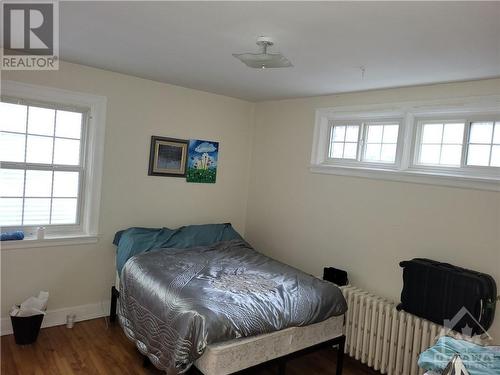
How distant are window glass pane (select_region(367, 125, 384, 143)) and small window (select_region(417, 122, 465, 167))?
0.39 m

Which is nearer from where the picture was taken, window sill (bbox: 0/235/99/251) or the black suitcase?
Answer: the black suitcase

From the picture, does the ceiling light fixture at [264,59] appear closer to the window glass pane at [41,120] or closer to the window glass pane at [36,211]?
the window glass pane at [41,120]

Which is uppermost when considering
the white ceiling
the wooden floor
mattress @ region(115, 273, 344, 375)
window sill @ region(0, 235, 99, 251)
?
the white ceiling

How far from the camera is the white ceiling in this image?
1.72 m

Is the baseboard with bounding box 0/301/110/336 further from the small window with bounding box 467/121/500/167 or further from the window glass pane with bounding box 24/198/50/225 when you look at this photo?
the small window with bounding box 467/121/500/167

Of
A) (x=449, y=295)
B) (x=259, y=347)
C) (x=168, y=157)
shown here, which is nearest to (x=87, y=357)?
(x=259, y=347)

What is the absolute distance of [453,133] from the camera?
2904mm

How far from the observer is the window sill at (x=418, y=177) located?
8.48 feet

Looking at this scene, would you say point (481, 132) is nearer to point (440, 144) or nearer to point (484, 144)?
point (484, 144)

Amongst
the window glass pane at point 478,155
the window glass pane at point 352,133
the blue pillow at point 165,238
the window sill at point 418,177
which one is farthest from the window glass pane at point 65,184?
the window glass pane at point 478,155

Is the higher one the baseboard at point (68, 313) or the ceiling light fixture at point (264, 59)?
the ceiling light fixture at point (264, 59)

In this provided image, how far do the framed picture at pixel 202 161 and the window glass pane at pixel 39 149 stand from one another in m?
1.34

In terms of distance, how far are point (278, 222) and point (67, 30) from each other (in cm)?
272

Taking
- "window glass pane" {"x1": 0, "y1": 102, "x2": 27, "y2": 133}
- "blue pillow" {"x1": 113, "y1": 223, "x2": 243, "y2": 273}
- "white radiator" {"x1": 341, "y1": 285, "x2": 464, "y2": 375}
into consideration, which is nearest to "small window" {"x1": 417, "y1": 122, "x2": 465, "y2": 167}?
"white radiator" {"x1": 341, "y1": 285, "x2": 464, "y2": 375}
